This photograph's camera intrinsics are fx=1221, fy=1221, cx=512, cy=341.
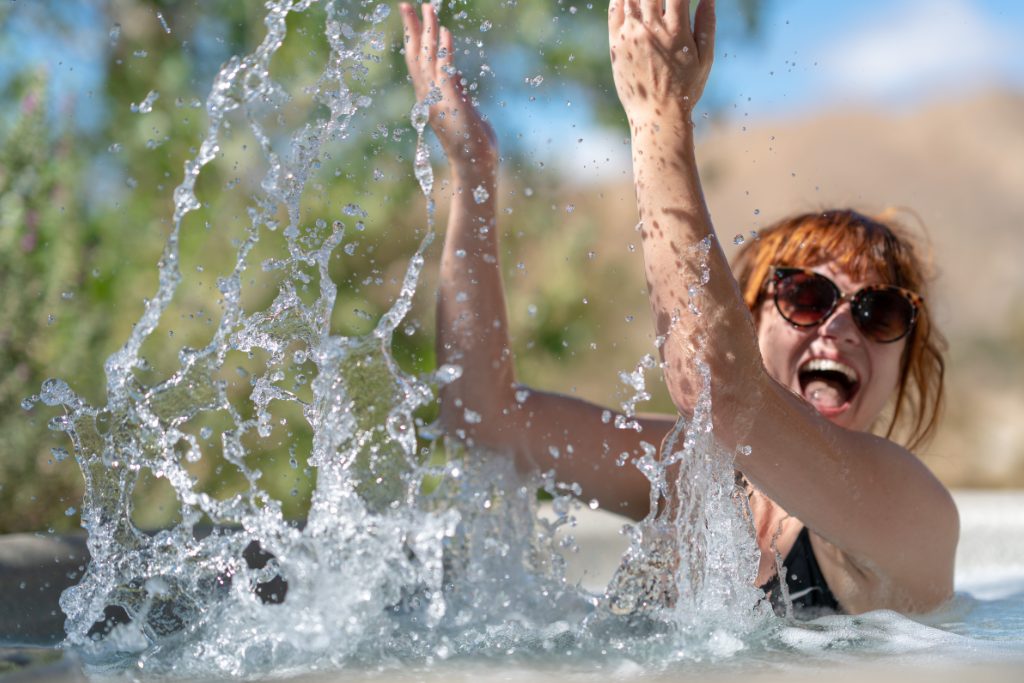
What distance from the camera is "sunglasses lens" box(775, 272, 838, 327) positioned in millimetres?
2072

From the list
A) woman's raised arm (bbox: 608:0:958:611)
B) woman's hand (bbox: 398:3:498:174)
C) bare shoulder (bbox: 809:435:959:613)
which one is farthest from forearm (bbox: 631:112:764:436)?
woman's hand (bbox: 398:3:498:174)

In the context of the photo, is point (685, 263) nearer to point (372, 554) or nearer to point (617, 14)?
point (617, 14)

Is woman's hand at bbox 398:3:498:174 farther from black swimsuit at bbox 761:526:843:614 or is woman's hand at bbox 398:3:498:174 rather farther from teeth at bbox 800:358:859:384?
black swimsuit at bbox 761:526:843:614

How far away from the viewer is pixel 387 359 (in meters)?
1.77

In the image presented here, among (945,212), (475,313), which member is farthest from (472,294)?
(945,212)

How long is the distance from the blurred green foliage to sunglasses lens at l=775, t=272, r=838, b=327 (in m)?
1.63

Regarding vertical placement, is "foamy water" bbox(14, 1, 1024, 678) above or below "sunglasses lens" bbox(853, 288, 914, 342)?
below

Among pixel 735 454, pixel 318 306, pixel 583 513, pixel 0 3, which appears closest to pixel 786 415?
pixel 735 454

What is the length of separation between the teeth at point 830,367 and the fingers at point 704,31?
0.81 meters

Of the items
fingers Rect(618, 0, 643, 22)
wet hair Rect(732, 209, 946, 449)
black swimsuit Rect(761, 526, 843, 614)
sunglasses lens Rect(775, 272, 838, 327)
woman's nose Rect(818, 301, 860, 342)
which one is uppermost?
fingers Rect(618, 0, 643, 22)

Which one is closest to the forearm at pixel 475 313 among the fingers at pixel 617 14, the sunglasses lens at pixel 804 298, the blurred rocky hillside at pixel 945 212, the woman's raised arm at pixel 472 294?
the woman's raised arm at pixel 472 294

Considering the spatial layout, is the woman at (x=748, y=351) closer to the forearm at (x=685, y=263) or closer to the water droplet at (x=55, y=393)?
the forearm at (x=685, y=263)

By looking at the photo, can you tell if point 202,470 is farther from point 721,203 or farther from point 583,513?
point 721,203

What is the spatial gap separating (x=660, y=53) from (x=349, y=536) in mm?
747
